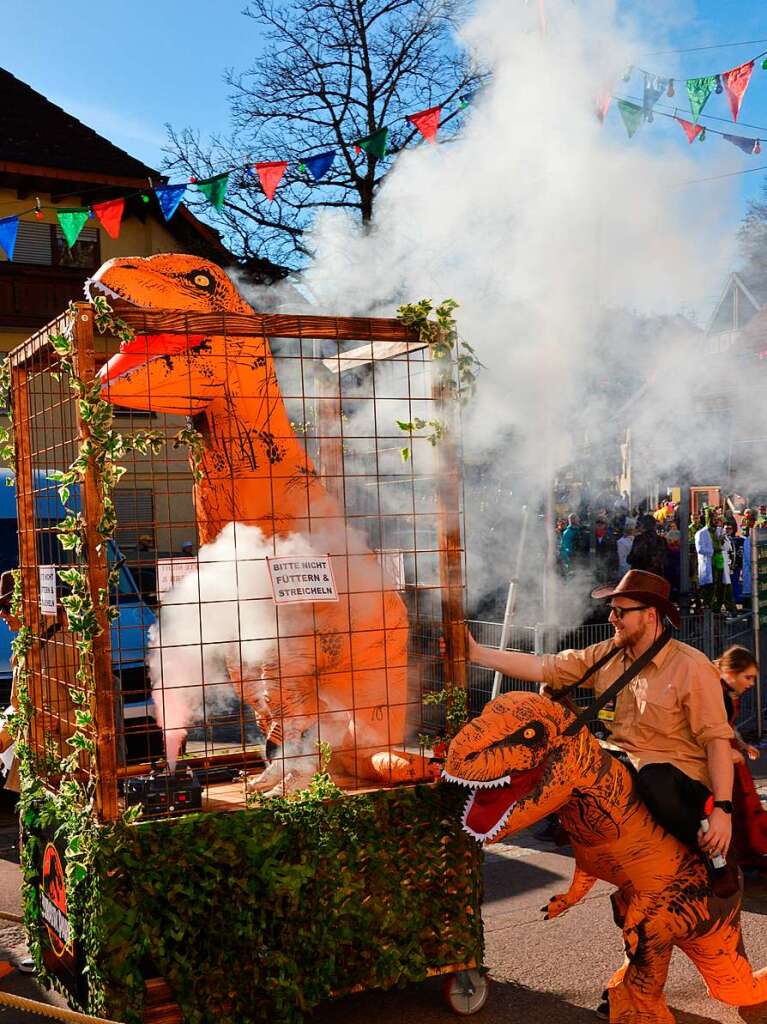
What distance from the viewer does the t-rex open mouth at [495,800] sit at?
3.55 meters

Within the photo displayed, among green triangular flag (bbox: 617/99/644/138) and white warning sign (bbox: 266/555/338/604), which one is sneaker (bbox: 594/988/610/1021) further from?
green triangular flag (bbox: 617/99/644/138)

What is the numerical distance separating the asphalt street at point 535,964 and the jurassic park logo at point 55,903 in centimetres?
39

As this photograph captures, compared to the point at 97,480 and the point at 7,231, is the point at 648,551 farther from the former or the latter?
the point at 97,480

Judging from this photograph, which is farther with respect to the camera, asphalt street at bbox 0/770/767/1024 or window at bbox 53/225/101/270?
window at bbox 53/225/101/270

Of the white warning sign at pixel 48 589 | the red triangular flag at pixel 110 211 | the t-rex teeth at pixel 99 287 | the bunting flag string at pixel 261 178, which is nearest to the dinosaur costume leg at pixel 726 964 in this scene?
the white warning sign at pixel 48 589

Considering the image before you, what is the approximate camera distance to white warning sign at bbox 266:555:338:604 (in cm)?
381

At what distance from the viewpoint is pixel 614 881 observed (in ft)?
12.6

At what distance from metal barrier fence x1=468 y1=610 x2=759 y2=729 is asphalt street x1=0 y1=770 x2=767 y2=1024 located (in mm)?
1611

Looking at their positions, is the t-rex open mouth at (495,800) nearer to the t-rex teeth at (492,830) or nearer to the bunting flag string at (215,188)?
the t-rex teeth at (492,830)

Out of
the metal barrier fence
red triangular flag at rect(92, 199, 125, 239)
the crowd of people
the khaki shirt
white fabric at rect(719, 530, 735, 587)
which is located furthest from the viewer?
white fabric at rect(719, 530, 735, 587)

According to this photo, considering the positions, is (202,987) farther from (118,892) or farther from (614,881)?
(614,881)

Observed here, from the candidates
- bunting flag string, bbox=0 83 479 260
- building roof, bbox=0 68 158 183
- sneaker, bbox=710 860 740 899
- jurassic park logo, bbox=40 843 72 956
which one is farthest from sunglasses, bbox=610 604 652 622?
building roof, bbox=0 68 158 183

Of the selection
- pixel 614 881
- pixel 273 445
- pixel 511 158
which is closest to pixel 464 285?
pixel 511 158

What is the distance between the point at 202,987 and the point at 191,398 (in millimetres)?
2194
